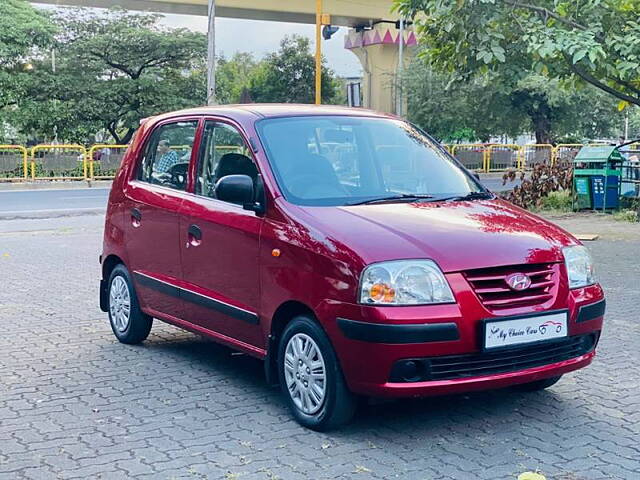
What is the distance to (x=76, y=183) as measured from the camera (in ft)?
96.1

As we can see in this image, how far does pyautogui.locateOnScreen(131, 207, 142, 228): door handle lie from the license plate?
3.05 m

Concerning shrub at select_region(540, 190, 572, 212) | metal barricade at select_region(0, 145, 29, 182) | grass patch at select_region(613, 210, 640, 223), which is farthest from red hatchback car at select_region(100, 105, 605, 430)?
metal barricade at select_region(0, 145, 29, 182)

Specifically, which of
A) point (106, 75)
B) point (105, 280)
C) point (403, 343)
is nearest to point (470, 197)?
point (403, 343)

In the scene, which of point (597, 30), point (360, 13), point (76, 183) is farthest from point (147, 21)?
point (597, 30)

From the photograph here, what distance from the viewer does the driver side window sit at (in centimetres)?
622

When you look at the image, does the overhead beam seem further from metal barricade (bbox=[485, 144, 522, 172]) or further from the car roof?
the car roof

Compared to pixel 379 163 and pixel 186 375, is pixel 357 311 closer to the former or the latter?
pixel 379 163

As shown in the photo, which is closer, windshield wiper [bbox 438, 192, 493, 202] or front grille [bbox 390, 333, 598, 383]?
front grille [bbox 390, 333, 598, 383]

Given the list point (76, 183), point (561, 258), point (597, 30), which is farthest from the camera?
point (76, 183)

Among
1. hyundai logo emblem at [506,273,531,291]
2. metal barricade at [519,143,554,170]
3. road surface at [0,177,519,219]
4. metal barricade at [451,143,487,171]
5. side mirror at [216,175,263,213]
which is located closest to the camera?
hyundai logo emblem at [506,273,531,291]

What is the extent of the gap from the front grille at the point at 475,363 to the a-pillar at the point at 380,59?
37799 mm

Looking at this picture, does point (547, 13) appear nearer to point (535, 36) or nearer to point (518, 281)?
point (535, 36)

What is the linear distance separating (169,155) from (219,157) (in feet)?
2.47

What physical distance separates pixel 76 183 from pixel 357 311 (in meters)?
26.2
